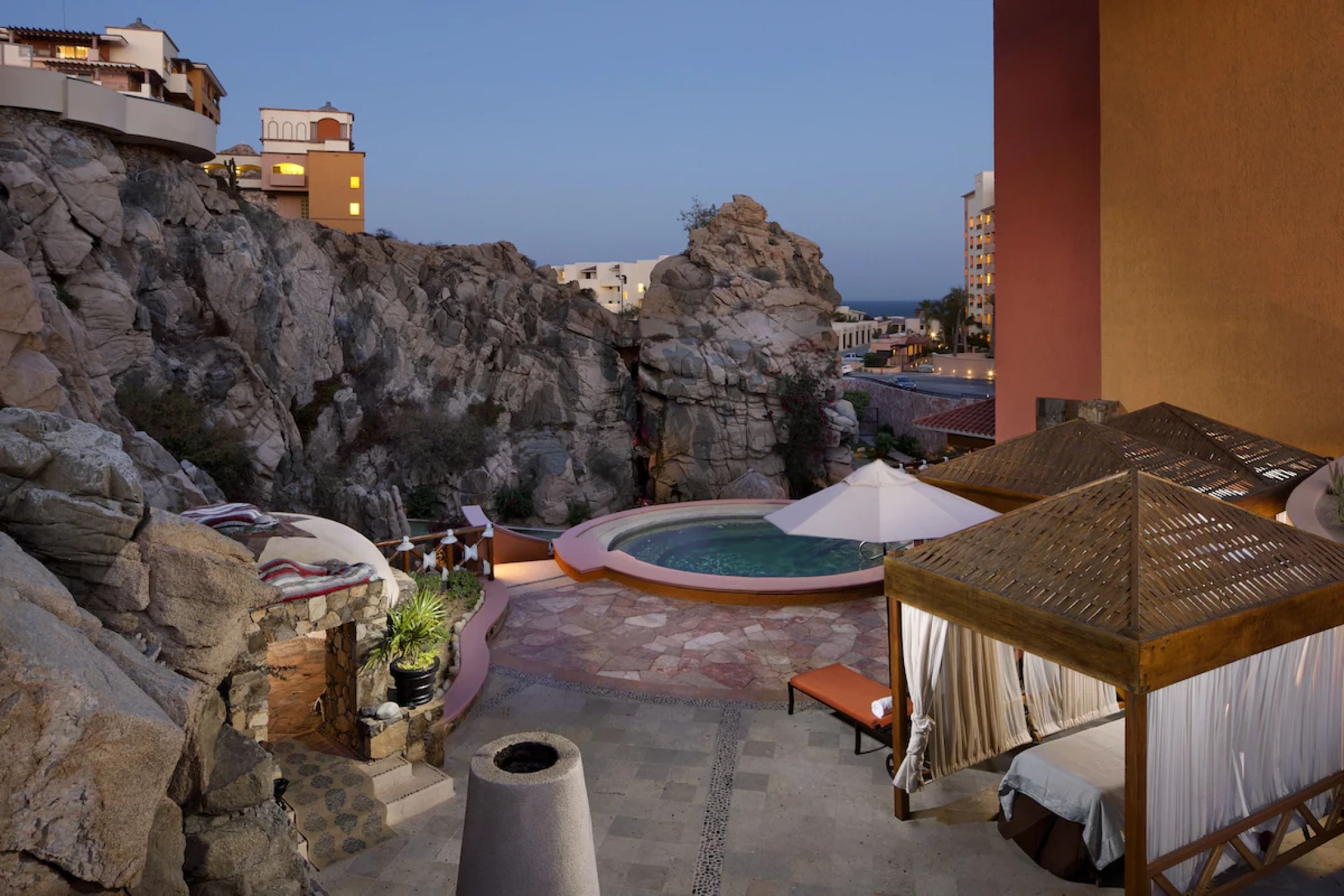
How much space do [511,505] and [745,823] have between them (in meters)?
23.2

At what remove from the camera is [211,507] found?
6.20 meters

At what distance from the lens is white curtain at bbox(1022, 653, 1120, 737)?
6.36 meters

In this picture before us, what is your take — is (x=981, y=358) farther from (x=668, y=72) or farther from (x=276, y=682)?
(x=668, y=72)

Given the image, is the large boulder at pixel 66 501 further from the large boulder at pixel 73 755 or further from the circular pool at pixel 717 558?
the circular pool at pixel 717 558

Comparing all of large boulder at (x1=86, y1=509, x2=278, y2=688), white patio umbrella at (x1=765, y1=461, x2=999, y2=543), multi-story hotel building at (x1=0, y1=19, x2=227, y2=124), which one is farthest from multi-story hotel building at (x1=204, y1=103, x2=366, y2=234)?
large boulder at (x1=86, y1=509, x2=278, y2=688)

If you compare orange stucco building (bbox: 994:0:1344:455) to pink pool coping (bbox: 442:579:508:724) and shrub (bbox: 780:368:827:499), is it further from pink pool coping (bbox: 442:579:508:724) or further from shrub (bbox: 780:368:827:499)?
shrub (bbox: 780:368:827:499)

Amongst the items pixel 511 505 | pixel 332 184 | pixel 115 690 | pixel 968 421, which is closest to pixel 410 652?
pixel 115 690

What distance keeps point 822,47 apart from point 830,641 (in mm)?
136126

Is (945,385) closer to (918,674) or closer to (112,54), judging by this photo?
(918,674)

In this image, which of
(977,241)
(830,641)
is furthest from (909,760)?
(977,241)

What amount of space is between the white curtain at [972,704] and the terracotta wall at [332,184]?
38.0m

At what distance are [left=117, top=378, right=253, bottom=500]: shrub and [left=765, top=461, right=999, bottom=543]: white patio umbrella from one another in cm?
1809

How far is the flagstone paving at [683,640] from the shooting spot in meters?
8.64

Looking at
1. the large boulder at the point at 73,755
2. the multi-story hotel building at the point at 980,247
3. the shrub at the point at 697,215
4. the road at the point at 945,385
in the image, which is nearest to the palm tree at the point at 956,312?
the multi-story hotel building at the point at 980,247
